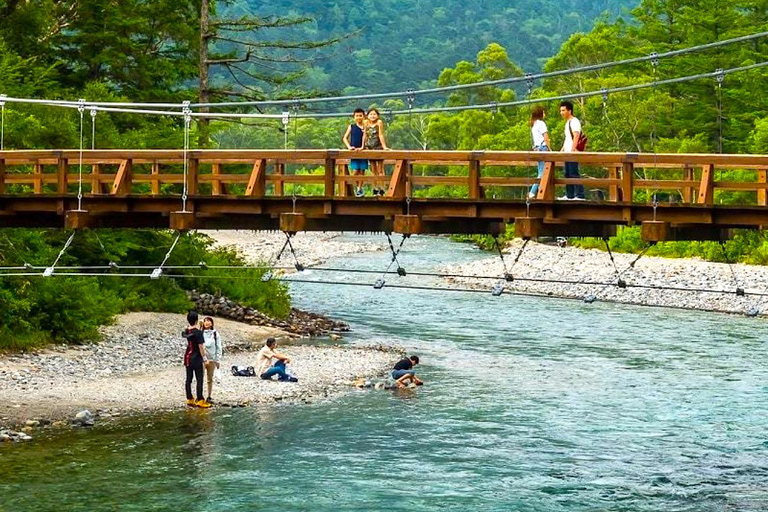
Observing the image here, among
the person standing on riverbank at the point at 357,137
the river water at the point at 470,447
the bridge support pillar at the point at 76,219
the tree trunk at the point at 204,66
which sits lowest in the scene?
the river water at the point at 470,447

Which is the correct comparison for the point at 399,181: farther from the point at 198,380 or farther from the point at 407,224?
the point at 198,380

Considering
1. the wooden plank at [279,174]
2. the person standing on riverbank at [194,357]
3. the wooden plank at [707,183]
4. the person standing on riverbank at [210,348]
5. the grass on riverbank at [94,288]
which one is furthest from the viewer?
the grass on riverbank at [94,288]

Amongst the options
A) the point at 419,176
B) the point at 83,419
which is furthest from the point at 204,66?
the point at 419,176

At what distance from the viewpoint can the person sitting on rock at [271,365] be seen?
3167 cm

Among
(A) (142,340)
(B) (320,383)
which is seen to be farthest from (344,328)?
(B) (320,383)

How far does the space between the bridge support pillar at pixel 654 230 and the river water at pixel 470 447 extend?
4.27 meters

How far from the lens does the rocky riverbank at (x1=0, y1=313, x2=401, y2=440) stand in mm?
27578

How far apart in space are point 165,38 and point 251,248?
35940mm

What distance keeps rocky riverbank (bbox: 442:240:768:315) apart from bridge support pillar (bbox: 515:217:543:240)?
81.6 feet

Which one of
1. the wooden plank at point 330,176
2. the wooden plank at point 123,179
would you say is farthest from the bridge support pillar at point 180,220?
the wooden plank at point 330,176

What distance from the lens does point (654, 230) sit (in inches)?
869

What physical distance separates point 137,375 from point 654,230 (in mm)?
15085

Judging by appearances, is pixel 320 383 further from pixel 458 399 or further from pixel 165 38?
pixel 165 38

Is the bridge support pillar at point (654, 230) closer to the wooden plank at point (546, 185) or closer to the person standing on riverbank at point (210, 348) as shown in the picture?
the wooden plank at point (546, 185)
